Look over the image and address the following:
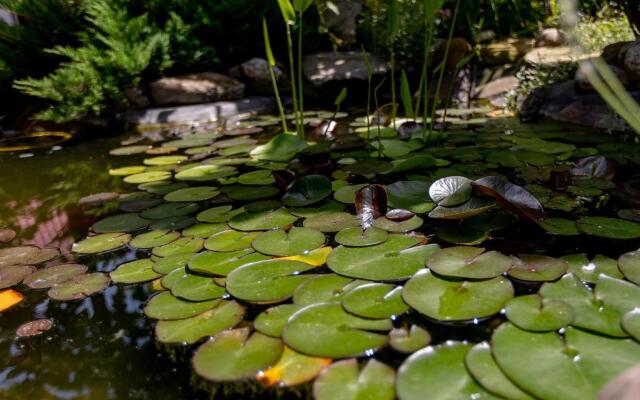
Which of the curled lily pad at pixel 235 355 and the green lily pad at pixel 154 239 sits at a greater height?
the green lily pad at pixel 154 239

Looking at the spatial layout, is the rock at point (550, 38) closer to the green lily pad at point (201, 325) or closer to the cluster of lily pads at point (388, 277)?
the cluster of lily pads at point (388, 277)

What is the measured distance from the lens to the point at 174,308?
106cm

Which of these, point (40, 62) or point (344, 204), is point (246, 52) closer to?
point (40, 62)

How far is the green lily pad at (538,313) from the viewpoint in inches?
35.0

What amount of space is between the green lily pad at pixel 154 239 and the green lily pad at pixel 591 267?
111 centimetres

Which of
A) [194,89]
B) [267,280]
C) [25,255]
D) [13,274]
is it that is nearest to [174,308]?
[267,280]

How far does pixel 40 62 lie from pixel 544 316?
430cm

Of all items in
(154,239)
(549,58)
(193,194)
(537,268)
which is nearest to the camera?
(537,268)

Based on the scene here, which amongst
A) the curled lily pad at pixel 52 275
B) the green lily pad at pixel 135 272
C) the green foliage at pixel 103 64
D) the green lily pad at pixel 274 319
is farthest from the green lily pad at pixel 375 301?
the green foliage at pixel 103 64

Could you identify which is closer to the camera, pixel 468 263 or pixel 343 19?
pixel 468 263

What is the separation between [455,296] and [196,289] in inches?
23.6

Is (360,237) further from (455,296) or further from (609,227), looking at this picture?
(609,227)

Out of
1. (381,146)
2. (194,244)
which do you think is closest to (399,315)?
(194,244)

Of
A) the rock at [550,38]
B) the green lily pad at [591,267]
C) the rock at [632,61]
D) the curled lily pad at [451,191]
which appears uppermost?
the rock at [550,38]
